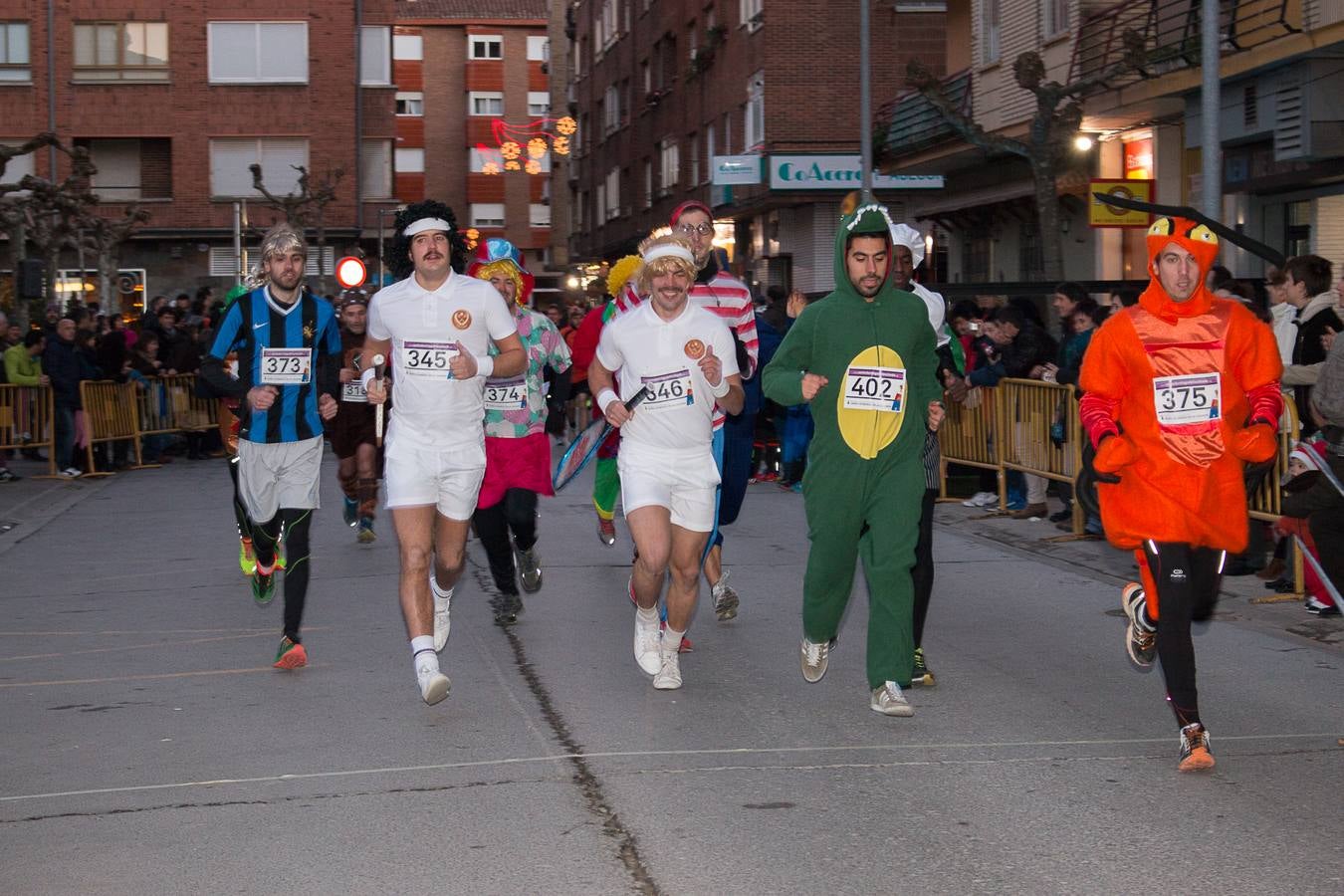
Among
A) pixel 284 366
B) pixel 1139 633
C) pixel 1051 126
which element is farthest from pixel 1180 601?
pixel 1051 126

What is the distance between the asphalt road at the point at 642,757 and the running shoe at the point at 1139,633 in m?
0.29

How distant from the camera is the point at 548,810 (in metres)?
5.57

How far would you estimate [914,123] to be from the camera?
3244 cm

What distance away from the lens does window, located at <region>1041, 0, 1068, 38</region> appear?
86.3ft

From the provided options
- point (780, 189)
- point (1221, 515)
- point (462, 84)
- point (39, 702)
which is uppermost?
point (462, 84)

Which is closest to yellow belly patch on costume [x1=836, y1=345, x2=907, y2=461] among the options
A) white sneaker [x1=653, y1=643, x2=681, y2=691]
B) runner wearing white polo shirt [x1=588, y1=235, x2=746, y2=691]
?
runner wearing white polo shirt [x1=588, y1=235, x2=746, y2=691]

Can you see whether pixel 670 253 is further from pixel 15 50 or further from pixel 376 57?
pixel 376 57

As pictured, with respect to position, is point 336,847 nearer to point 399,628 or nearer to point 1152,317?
point 1152,317

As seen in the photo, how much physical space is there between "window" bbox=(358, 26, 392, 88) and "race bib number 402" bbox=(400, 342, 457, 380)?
45616 mm

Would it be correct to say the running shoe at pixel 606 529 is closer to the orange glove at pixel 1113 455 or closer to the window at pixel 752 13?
the orange glove at pixel 1113 455

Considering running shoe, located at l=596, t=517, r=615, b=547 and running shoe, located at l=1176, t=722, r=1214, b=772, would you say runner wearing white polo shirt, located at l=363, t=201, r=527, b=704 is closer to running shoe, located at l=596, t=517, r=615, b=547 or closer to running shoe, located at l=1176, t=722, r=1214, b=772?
running shoe, located at l=1176, t=722, r=1214, b=772

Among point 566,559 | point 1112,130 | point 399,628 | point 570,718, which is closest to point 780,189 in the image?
point 1112,130

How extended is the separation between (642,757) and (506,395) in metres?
3.26

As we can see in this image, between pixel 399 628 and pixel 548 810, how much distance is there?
4010mm
